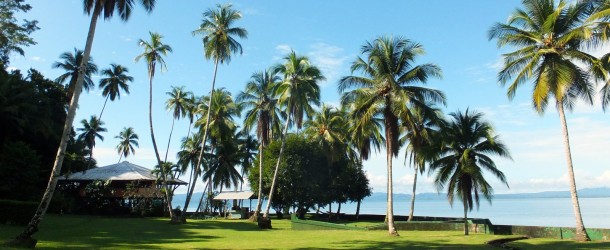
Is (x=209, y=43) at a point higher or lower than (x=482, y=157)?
higher

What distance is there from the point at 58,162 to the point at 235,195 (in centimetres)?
4334

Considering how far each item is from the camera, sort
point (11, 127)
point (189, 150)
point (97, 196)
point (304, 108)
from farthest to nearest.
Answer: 1. point (189, 150)
2. point (97, 196)
3. point (304, 108)
4. point (11, 127)

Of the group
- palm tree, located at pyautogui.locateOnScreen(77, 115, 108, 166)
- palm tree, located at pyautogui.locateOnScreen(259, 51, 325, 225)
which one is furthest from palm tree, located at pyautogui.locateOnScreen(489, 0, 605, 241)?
palm tree, located at pyautogui.locateOnScreen(77, 115, 108, 166)

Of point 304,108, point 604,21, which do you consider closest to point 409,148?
point 304,108

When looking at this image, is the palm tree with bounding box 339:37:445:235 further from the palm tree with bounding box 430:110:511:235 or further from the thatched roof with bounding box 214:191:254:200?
the thatched roof with bounding box 214:191:254:200

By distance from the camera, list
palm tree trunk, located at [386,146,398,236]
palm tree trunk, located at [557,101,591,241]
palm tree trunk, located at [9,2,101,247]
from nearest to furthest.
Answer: palm tree trunk, located at [9,2,101,247], palm tree trunk, located at [557,101,591,241], palm tree trunk, located at [386,146,398,236]

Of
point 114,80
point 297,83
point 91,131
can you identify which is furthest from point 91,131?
point 297,83

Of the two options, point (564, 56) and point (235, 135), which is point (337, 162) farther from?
point (564, 56)

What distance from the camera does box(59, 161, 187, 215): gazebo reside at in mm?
40969

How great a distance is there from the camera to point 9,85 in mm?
32250

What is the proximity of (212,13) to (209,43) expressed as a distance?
2409 millimetres

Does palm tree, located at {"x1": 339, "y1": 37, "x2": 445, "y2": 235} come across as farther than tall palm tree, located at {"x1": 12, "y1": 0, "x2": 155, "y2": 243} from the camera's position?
Yes

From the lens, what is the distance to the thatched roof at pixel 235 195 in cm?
5630

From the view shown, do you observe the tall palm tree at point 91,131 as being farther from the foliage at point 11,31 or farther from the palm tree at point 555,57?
the palm tree at point 555,57
